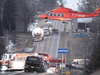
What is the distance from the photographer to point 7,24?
206 feet

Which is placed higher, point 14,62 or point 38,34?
point 38,34

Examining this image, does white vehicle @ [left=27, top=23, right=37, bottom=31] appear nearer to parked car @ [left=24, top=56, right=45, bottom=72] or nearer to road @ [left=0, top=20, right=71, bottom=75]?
road @ [left=0, top=20, right=71, bottom=75]

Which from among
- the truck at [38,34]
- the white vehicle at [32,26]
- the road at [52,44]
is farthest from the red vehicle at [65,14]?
the white vehicle at [32,26]

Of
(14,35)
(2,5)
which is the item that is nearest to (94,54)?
(14,35)

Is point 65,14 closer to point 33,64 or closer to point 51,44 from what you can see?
point 33,64

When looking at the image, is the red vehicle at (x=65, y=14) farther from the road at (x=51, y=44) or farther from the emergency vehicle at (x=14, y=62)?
the road at (x=51, y=44)

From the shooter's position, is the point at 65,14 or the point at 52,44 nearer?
the point at 65,14

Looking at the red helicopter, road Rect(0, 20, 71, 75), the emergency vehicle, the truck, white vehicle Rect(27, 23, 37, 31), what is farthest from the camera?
white vehicle Rect(27, 23, 37, 31)

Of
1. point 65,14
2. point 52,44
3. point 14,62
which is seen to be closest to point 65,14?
point 65,14

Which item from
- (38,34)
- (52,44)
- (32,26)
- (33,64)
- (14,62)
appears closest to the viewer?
(33,64)

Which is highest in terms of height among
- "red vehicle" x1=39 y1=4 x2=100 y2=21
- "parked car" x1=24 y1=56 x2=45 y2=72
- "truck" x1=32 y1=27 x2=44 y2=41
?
"red vehicle" x1=39 y1=4 x2=100 y2=21

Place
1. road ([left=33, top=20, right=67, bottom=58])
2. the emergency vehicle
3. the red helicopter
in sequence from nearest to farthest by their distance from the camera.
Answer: the emergency vehicle → the red helicopter → road ([left=33, top=20, right=67, bottom=58])

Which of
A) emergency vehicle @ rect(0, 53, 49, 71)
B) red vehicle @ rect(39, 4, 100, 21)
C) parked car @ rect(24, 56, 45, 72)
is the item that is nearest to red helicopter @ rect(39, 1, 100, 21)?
red vehicle @ rect(39, 4, 100, 21)

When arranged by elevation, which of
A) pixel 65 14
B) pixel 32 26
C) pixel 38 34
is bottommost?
pixel 38 34
